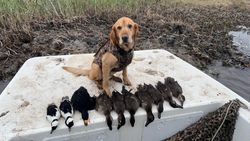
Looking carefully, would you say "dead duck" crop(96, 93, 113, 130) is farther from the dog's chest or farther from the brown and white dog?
the dog's chest

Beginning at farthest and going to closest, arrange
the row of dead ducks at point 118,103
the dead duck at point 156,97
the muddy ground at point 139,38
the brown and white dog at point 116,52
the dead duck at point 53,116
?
the muddy ground at point 139,38, the dead duck at point 156,97, the brown and white dog at point 116,52, the row of dead ducks at point 118,103, the dead duck at point 53,116

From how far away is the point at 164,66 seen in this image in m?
4.04

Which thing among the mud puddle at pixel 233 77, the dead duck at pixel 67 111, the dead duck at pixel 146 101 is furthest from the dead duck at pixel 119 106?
the mud puddle at pixel 233 77

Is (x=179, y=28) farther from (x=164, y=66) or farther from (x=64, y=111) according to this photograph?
(x=64, y=111)

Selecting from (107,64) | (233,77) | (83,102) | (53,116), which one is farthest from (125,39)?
(233,77)

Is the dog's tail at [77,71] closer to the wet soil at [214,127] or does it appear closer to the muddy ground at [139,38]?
the wet soil at [214,127]

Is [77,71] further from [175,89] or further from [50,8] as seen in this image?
[50,8]

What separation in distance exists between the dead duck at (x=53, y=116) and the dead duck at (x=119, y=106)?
1.95 ft

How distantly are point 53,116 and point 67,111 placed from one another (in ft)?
0.48

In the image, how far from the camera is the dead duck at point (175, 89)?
3.26 meters

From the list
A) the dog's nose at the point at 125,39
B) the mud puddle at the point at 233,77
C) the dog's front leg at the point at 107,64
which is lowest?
the mud puddle at the point at 233,77

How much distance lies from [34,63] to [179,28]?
14.9 feet

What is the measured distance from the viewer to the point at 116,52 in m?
3.03

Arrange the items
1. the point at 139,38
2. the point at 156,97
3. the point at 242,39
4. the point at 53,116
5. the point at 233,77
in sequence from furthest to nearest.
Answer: the point at 242,39, the point at 139,38, the point at 233,77, the point at 156,97, the point at 53,116
